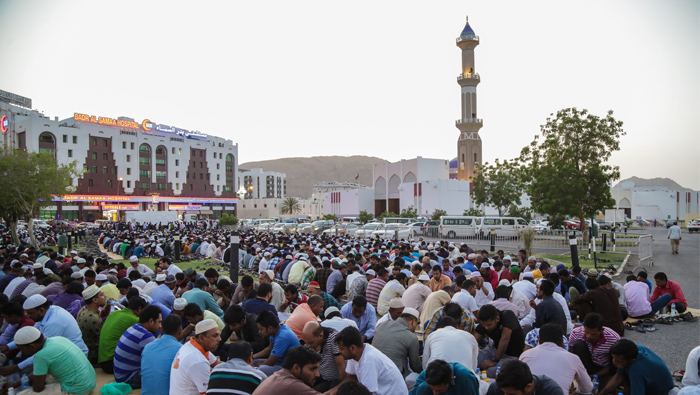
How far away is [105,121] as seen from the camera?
63438 mm

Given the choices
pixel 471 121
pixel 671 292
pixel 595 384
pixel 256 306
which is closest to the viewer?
pixel 595 384

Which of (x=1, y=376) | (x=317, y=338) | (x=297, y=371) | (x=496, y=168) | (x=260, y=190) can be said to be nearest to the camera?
(x=297, y=371)

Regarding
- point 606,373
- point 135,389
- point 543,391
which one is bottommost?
point 135,389

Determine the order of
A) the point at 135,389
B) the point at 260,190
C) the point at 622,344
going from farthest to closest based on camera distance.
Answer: the point at 260,190, the point at 135,389, the point at 622,344

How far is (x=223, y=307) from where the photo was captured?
792 centimetres

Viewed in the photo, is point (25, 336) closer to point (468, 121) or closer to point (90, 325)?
point (90, 325)

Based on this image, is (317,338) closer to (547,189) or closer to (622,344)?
(622,344)

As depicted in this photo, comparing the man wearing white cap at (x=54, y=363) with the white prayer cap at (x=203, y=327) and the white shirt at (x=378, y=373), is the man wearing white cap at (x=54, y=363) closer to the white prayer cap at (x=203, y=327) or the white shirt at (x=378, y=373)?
the white prayer cap at (x=203, y=327)

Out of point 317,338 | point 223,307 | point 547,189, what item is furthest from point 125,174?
point 317,338

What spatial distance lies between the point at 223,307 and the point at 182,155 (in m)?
68.3

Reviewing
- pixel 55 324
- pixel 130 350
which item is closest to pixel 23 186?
pixel 55 324

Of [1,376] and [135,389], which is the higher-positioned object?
[1,376]

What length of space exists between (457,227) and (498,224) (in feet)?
9.05

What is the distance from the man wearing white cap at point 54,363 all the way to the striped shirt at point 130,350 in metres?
0.49
